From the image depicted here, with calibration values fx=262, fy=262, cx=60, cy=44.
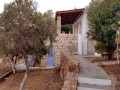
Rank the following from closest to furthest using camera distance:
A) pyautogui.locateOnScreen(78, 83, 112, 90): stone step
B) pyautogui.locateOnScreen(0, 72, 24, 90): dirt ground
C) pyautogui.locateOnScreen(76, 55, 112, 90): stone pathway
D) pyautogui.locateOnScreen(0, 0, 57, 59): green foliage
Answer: pyautogui.locateOnScreen(78, 83, 112, 90): stone step → pyautogui.locateOnScreen(76, 55, 112, 90): stone pathway → pyautogui.locateOnScreen(0, 0, 57, 59): green foliage → pyautogui.locateOnScreen(0, 72, 24, 90): dirt ground

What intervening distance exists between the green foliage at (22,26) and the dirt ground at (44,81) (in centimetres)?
301

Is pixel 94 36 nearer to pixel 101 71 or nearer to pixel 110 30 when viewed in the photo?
pixel 110 30

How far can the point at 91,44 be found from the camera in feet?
87.9

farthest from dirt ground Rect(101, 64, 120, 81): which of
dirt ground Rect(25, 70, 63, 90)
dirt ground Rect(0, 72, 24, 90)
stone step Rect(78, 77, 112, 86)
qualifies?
dirt ground Rect(0, 72, 24, 90)

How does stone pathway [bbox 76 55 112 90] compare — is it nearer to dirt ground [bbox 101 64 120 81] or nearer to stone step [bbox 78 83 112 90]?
stone step [bbox 78 83 112 90]

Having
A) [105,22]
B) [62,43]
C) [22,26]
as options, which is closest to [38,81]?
[22,26]

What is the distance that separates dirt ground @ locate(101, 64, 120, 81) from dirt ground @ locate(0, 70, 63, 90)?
296cm

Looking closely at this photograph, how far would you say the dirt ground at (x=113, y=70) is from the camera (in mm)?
14617

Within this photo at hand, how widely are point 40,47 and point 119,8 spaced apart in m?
6.62

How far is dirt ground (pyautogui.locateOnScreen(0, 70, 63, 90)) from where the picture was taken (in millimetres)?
16606

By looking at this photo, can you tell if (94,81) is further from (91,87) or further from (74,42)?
(74,42)

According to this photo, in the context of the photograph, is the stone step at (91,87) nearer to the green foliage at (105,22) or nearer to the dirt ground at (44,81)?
the dirt ground at (44,81)

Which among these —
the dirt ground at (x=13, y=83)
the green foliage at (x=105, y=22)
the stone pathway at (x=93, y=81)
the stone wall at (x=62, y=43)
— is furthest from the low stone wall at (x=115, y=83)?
the stone wall at (x=62, y=43)

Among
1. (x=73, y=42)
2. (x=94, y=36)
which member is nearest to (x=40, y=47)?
(x=94, y=36)
